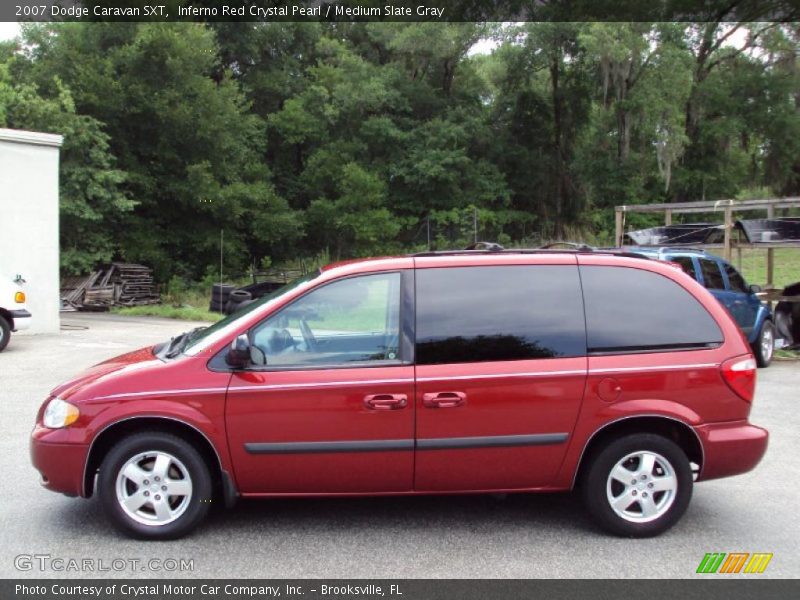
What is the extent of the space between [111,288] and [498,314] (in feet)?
86.9

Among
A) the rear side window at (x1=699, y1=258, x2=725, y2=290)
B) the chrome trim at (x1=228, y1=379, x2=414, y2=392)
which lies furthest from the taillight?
the rear side window at (x1=699, y1=258, x2=725, y2=290)

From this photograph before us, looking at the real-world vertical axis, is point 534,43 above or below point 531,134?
above

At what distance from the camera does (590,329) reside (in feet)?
15.0

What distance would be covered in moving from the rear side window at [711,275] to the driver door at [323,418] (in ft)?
27.2

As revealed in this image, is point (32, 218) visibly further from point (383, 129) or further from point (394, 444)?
point (383, 129)

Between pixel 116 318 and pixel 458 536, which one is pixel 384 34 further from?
pixel 458 536

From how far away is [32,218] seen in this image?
16500 mm

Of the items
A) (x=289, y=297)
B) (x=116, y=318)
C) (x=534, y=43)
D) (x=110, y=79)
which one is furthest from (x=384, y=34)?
(x=289, y=297)

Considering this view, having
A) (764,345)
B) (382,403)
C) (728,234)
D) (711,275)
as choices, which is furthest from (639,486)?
(728,234)

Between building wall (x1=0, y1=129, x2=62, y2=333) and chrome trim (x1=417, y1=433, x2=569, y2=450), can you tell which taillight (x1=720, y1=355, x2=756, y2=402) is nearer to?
chrome trim (x1=417, y1=433, x2=569, y2=450)

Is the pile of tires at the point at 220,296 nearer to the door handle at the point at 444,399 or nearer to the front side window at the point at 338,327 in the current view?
the front side window at the point at 338,327

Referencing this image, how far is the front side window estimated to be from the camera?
450 centimetres

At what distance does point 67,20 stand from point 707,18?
3037 centimetres

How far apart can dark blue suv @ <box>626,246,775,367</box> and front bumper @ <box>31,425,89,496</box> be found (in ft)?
29.3
